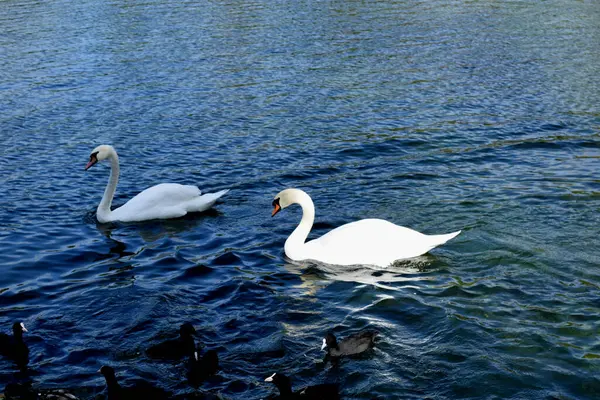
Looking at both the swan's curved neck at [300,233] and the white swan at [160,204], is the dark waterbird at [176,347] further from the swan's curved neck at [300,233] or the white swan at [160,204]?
the white swan at [160,204]

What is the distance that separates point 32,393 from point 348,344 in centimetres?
322

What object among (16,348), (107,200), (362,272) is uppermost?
(16,348)

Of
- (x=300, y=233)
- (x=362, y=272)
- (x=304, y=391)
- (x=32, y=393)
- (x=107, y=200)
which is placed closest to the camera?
(x=304, y=391)

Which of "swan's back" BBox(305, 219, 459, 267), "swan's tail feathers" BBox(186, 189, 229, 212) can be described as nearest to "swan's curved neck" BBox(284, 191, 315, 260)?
"swan's back" BBox(305, 219, 459, 267)

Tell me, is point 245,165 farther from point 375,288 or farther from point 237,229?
point 375,288

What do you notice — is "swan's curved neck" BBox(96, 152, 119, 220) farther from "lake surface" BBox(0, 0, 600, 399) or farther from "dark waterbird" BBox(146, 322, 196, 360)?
"dark waterbird" BBox(146, 322, 196, 360)

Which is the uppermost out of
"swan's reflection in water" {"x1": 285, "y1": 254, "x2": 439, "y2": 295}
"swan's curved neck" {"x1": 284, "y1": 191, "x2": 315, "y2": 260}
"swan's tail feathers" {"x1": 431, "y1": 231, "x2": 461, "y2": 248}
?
"swan's curved neck" {"x1": 284, "y1": 191, "x2": 315, "y2": 260}

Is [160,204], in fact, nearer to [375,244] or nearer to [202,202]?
[202,202]

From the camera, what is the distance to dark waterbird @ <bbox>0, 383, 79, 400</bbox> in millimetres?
7828

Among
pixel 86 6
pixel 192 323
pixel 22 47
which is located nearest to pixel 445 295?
pixel 192 323

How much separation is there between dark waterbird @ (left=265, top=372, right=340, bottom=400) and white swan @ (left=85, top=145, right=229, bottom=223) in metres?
6.18

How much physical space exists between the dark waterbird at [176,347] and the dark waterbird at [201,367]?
0.74ft

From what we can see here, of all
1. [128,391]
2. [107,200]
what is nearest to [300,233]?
[107,200]

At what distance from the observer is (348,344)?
8727 mm
